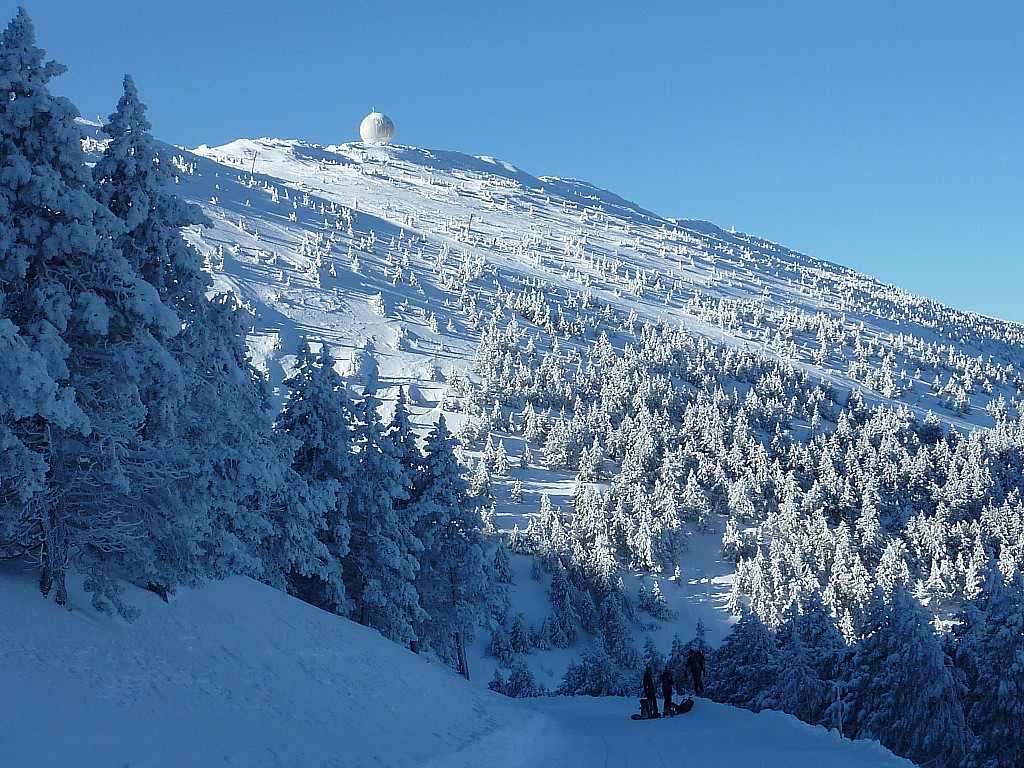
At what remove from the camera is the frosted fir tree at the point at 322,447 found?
22984 mm

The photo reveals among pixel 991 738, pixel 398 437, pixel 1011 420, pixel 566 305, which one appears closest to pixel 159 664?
pixel 398 437

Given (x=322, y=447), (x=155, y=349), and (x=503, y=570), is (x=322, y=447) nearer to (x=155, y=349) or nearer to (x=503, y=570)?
(x=155, y=349)

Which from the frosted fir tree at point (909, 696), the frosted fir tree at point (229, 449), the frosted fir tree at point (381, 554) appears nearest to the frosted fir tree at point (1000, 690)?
the frosted fir tree at point (909, 696)

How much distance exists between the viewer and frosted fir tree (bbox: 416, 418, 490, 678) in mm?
26344

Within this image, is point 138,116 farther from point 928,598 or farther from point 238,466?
point 928,598

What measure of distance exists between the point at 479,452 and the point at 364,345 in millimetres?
45078

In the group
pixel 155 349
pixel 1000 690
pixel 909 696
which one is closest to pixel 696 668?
pixel 909 696

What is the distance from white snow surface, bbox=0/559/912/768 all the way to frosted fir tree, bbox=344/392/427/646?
5225mm

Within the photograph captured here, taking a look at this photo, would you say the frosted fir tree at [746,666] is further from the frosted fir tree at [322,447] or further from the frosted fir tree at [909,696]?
the frosted fir tree at [322,447]

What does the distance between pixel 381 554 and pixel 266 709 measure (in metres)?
12.4

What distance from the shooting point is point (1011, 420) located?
137 m

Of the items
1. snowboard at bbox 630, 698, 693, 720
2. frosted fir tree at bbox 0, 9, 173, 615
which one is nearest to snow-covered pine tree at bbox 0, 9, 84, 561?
frosted fir tree at bbox 0, 9, 173, 615

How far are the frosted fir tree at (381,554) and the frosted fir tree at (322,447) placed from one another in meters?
0.58

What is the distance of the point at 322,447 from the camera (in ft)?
76.1
